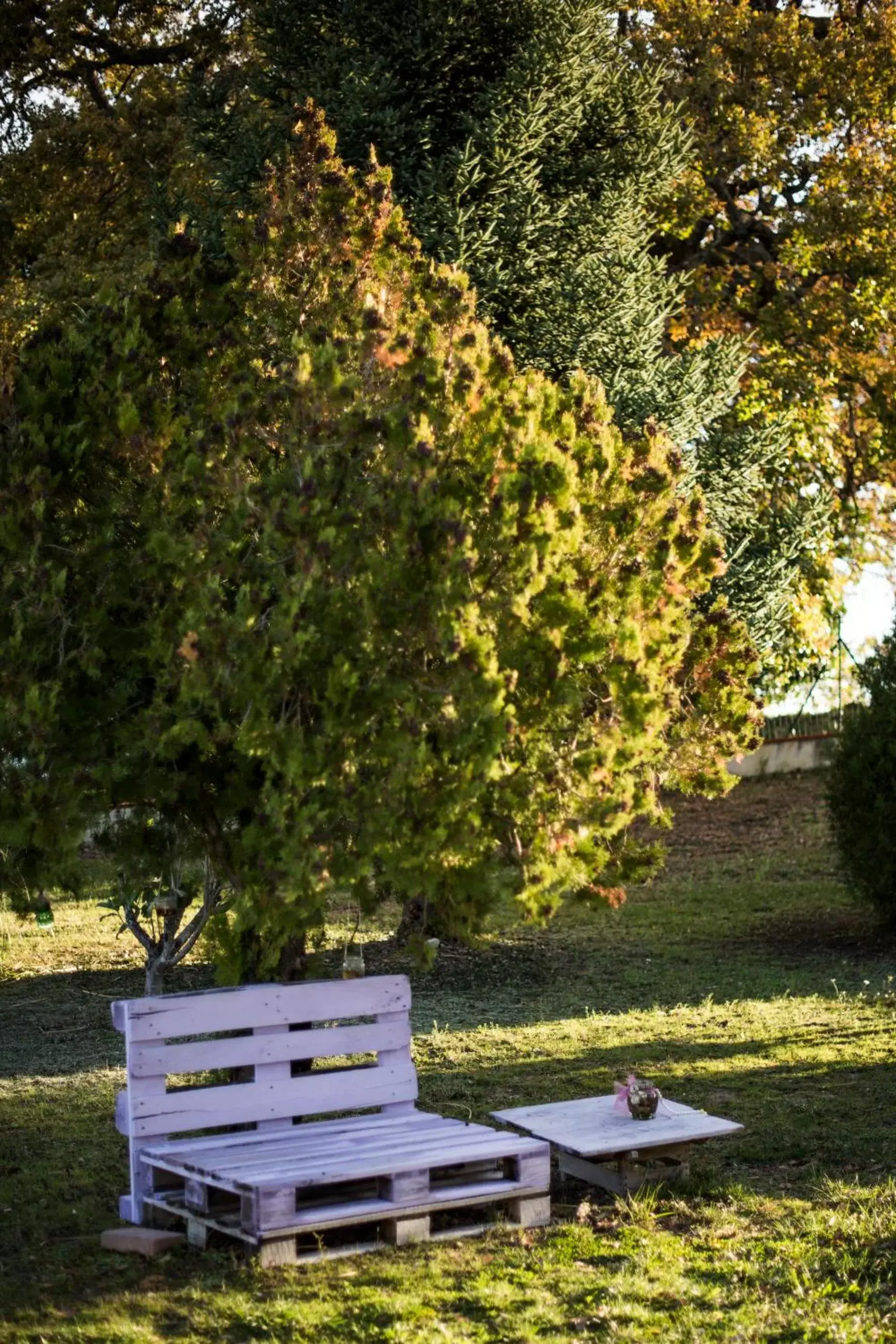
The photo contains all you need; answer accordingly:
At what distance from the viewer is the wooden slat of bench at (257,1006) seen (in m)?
5.68

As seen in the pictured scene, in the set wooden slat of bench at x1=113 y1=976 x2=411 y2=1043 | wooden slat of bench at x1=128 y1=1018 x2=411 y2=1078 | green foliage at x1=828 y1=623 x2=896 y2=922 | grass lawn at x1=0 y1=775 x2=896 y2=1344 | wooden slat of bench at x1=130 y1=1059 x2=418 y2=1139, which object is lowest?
grass lawn at x1=0 y1=775 x2=896 y2=1344

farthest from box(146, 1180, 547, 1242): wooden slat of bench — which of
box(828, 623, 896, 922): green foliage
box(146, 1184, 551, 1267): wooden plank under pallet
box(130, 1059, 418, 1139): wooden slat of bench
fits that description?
box(828, 623, 896, 922): green foliage

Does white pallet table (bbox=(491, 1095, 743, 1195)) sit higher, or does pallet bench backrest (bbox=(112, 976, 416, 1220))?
pallet bench backrest (bbox=(112, 976, 416, 1220))

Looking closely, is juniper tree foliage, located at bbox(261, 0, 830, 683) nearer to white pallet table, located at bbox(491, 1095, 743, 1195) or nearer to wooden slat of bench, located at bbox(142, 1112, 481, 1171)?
white pallet table, located at bbox(491, 1095, 743, 1195)

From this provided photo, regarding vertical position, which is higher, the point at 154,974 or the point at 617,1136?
the point at 154,974

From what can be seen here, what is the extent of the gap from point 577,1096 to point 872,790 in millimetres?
5633

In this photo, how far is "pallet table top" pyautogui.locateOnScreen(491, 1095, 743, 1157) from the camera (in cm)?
592

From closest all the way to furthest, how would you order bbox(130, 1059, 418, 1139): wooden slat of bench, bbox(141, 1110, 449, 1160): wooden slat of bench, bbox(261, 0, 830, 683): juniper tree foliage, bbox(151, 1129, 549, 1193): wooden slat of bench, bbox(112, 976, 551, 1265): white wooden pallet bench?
bbox(151, 1129, 549, 1193): wooden slat of bench → bbox(112, 976, 551, 1265): white wooden pallet bench → bbox(141, 1110, 449, 1160): wooden slat of bench → bbox(130, 1059, 418, 1139): wooden slat of bench → bbox(261, 0, 830, 683): juniper tree foliage

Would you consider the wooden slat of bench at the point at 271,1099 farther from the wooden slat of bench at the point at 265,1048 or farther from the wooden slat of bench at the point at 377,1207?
the wooden slat of bench at the point at 377,1207

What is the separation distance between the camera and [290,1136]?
5824 millimetres

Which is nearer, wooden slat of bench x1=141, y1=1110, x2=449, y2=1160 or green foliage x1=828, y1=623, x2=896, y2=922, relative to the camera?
wooden slat of bench x1=141, y1=1110, x2=449, y2=1160

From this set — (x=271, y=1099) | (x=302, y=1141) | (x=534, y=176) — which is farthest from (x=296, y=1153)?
(x=534, y=176)

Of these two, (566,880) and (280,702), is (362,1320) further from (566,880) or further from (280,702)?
(280,702)

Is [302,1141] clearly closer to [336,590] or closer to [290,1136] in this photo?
[290,1136]
